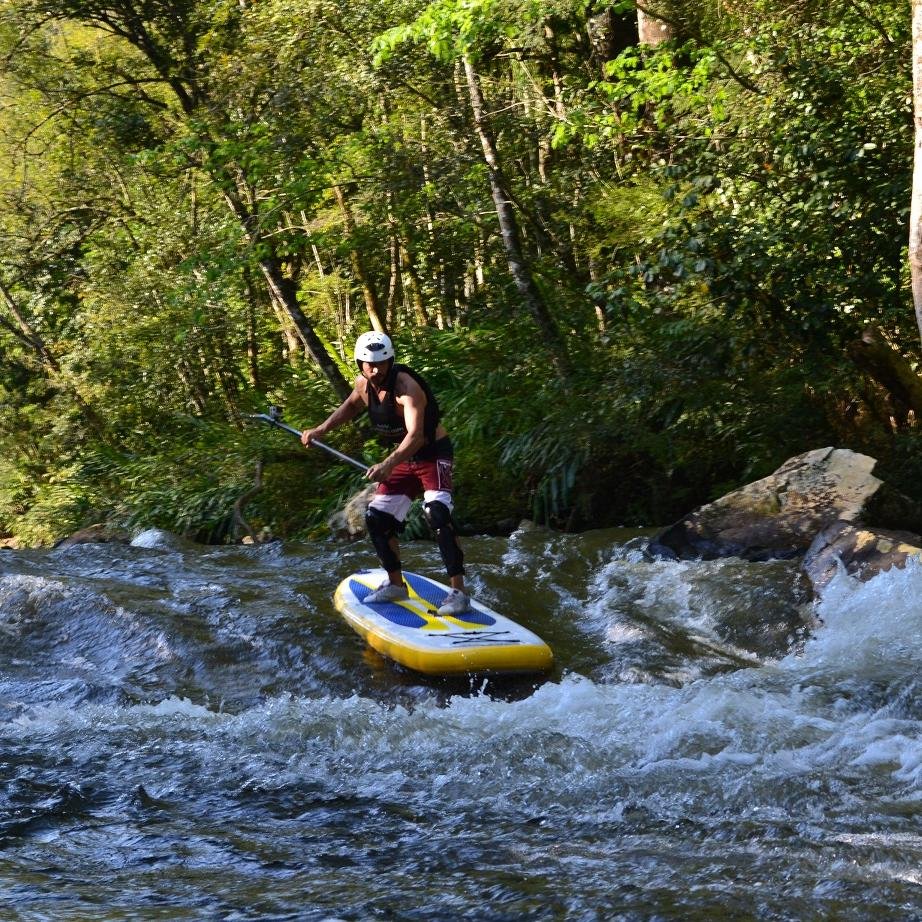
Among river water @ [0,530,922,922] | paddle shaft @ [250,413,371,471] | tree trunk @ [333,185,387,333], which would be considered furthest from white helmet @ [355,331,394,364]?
tree trunk @ [333,185,387,333]

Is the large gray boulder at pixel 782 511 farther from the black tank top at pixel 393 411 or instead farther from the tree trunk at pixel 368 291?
the tree trunk at pixel 368 291

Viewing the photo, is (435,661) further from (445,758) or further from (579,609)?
(579,609)

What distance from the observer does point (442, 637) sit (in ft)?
18.6

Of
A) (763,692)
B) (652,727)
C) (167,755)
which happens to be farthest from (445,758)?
(763,692)

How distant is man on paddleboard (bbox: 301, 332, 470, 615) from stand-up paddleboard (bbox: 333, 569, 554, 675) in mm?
107

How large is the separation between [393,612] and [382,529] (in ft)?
1.43

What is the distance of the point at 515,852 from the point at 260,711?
77.2 inches

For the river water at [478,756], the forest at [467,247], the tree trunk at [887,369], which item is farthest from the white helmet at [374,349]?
the tree trunk at [887,369]

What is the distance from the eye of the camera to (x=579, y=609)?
6.90m

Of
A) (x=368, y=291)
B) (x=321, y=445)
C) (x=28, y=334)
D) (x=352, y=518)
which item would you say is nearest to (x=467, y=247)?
(x=368, y=291)

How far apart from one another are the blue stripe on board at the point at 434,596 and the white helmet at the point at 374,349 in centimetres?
137

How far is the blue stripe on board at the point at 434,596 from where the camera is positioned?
5.94 metres

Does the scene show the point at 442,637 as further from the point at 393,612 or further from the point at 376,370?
the point at 376,370

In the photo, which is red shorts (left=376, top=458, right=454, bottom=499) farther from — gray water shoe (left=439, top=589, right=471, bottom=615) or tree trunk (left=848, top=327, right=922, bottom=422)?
tree trunk (left=848, top=327, right=922, bottom=422)
